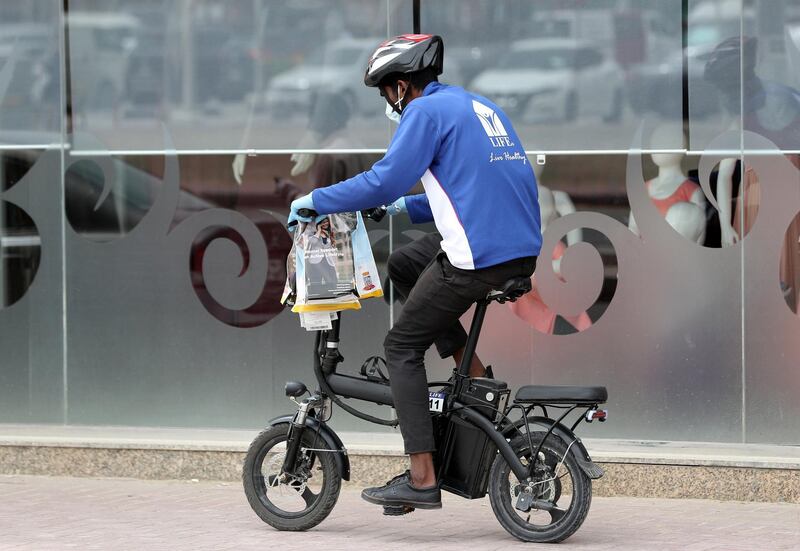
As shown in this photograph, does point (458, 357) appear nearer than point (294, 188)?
Yes

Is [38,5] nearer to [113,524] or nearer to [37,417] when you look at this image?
[37,417]

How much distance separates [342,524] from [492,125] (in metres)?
2.00

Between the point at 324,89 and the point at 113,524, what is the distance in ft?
9.66

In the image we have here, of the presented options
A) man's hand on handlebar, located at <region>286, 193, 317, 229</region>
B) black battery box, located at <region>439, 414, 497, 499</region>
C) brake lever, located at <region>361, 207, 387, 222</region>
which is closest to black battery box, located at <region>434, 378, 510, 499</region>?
black battery box, located at <region>439, 414, 497, 499</region>

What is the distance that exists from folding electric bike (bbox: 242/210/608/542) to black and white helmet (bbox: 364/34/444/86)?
1.00 metres

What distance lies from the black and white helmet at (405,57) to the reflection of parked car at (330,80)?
2236mm

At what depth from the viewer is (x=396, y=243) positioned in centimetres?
844

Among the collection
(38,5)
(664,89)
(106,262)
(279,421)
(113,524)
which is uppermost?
(38,5)

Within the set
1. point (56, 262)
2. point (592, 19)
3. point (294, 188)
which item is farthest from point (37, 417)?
point (592, 19)

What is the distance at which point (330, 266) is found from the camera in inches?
248

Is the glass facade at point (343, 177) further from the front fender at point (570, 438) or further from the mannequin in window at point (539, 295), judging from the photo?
the front fender at point (570, 438)

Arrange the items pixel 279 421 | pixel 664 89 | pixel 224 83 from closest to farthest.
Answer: pixel 279 421, pixel 664 89, pixel 224 83

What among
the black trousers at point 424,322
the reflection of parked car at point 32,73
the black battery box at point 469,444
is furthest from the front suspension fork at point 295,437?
the reflection of parked car at point 32,73

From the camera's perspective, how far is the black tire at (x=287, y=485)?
6.43 meters
